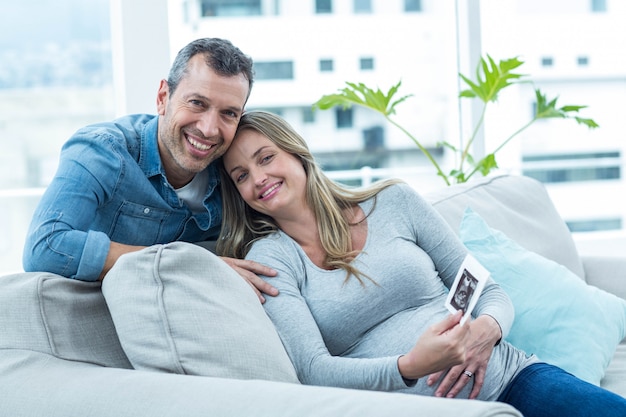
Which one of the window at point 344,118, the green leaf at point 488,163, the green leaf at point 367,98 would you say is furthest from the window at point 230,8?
the green leaf at point 488,163

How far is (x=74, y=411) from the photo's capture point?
3.86 ft

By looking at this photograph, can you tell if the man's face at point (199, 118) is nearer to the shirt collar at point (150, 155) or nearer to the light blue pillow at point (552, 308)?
the shirt collar at point (150, 155)

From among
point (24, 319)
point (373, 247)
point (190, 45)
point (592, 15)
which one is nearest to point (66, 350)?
point (24, 319)

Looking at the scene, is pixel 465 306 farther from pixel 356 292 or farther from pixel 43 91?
pixel 43 91

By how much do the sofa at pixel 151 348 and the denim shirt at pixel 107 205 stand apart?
0.13 m

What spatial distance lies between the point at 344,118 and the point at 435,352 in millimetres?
3589

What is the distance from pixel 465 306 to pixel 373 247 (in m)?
0.31

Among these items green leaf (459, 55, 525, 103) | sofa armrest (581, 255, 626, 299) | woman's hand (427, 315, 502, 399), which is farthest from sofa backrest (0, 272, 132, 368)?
green leaf (459, 55, 525, 103)

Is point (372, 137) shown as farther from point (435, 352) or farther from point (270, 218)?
point (435, 352)

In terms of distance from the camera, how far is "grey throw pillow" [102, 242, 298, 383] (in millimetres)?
1297

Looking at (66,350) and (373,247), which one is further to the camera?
(373,247)

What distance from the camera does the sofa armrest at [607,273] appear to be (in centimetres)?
241

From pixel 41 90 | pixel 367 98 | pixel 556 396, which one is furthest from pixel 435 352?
pixel 41 90

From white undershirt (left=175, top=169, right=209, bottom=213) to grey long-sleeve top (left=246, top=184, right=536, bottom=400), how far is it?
9.8 inches
